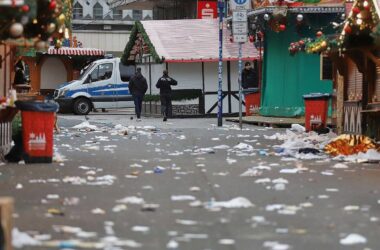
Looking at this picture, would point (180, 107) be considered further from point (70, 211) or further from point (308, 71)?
point (70, 211)

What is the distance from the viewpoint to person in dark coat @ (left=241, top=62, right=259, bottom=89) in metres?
29.1

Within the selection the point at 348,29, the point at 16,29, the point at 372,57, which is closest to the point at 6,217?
the point at 16,29

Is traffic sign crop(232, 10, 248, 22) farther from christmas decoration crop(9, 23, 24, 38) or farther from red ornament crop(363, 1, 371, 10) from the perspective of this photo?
christmas decoration crop(9, 23, 24, 38)

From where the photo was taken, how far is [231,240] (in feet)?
22.0

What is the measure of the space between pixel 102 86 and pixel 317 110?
16.4 metres

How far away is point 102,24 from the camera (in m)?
63.4

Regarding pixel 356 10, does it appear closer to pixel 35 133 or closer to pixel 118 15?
pixel 35 133

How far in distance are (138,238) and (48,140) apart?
6.07 metres

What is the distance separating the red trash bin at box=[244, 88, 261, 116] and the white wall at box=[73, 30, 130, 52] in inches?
1339

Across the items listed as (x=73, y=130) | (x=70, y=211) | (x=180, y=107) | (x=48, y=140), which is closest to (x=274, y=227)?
(x=70, y=211)

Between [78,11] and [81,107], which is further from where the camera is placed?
[78,11]

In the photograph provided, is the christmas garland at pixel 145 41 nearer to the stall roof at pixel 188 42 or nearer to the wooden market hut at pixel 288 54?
the stall roof at pixel 188 42

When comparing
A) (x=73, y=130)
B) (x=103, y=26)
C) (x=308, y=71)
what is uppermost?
(x=103, y=26)

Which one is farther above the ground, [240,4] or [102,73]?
[240,4]
